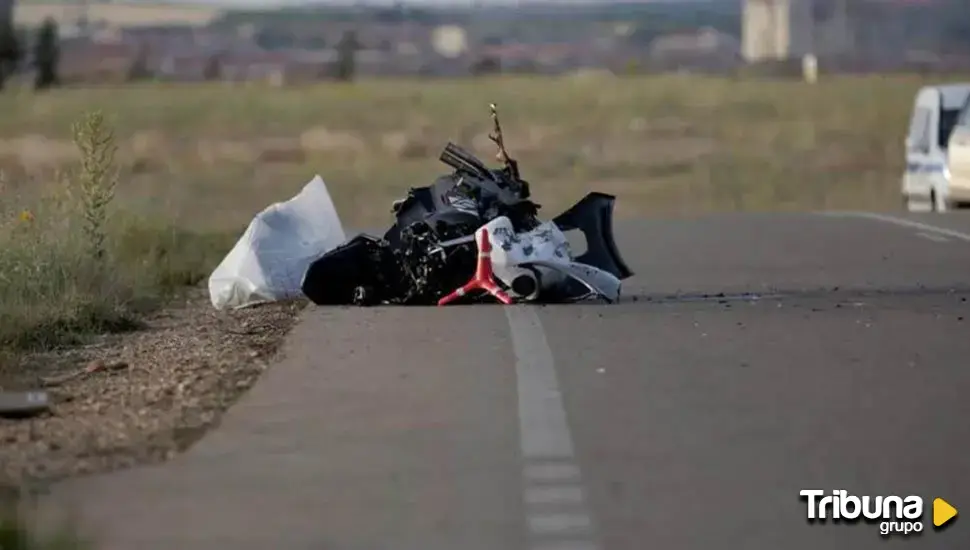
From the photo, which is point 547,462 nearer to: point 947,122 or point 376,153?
point 947,122

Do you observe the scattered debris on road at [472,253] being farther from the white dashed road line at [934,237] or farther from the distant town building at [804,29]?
the distant town building at [804,29]

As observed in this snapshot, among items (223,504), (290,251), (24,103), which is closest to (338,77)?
(24,103)

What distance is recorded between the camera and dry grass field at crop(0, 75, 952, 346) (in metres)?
20.2

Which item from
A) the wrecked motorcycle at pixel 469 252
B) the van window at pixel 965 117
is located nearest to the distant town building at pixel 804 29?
the van window at pixel 965 117

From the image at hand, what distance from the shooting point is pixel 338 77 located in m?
113

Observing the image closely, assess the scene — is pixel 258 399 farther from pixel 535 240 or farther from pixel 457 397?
pixel 535 240

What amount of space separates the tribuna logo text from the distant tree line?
82.0 meters

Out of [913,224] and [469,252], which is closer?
[469,252]

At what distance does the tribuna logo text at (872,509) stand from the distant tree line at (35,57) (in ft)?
269

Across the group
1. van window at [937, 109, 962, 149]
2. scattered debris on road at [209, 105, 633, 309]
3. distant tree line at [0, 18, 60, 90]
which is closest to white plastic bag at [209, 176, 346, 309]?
scattered debris on road at [209, 105, 633, 309]

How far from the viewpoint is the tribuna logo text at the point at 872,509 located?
29.2 ft

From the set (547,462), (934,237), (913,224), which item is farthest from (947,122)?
(547,462)

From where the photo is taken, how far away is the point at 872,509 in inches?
359

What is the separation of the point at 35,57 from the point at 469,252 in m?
83.0
